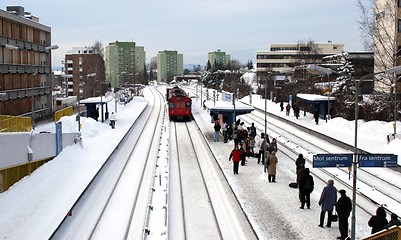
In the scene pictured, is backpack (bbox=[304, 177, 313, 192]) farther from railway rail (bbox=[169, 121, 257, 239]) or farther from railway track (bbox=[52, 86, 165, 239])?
railway track (bbox=[52, 86, 165, 239])

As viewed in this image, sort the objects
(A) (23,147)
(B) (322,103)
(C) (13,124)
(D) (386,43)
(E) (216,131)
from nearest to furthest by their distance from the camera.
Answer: (A) (23,147) → (C) (13,124) → (E) (216,131) → (D) (386,43) → (B) (322,103)

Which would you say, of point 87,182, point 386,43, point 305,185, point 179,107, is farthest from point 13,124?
point 179,107

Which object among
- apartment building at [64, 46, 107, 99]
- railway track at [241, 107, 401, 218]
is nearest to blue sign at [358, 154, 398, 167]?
railway track at [241, 107, 401, 218]

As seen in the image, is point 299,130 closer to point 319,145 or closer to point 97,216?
point 319,145

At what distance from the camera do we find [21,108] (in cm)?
4838

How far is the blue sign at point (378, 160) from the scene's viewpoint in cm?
1285

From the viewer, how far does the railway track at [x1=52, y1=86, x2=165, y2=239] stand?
14.5 m

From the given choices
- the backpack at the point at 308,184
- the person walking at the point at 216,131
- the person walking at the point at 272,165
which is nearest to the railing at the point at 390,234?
the backpack at the point at 308,184

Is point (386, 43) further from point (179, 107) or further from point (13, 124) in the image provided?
Result: point (13, 124)

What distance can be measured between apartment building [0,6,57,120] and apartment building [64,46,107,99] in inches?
Result: 1193

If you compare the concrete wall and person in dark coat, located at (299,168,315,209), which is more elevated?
the concrete wall

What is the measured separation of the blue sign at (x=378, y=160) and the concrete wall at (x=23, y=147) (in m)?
12.0

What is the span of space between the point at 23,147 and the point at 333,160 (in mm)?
12355

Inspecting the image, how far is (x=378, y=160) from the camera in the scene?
1291 cm
